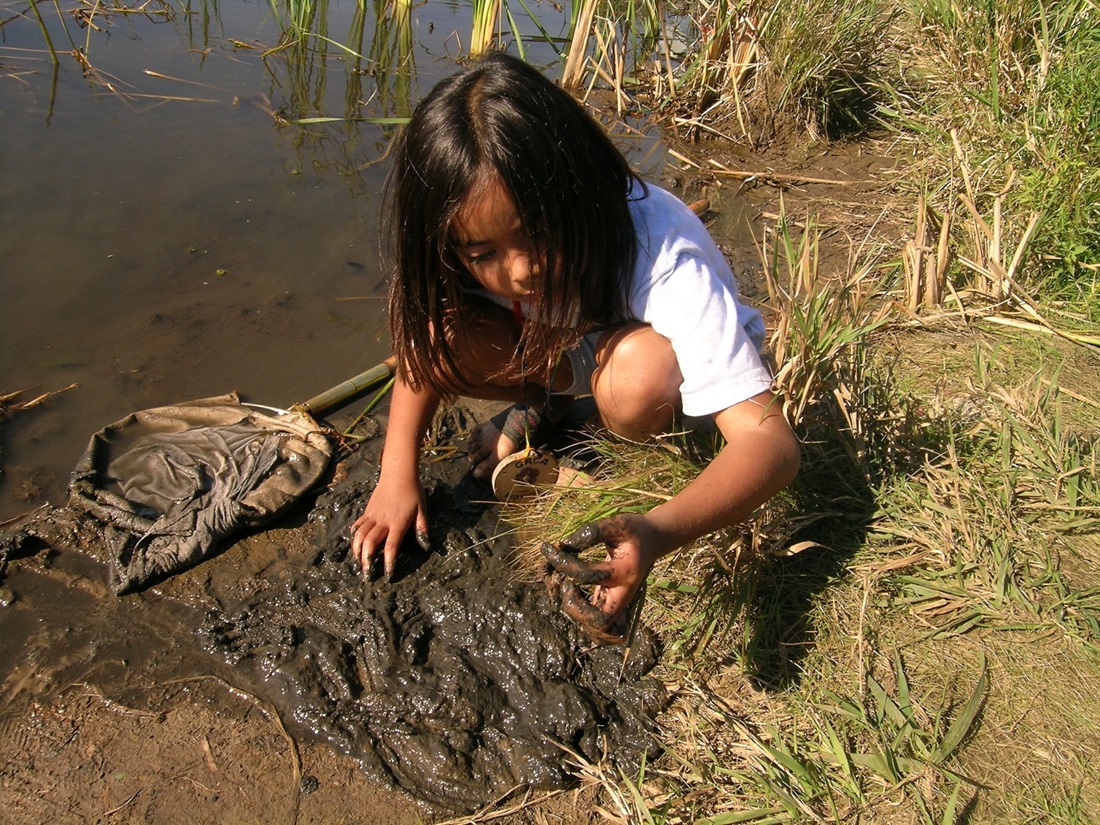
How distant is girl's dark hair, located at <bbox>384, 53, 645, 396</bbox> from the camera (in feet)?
5.42

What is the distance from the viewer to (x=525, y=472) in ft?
7.96

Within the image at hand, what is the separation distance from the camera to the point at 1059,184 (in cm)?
283

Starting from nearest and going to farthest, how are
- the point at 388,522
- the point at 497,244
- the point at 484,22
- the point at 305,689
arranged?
the point at 497,244 → the point at 305,689 → the point at 388,522 → the point at 484,22

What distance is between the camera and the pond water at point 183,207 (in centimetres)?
307

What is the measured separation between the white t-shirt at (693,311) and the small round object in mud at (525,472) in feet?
1.96

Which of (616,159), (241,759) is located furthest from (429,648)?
(616,159)

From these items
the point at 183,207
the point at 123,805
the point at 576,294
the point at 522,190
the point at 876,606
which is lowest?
the point at 123,805

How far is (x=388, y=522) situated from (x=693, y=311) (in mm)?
1005

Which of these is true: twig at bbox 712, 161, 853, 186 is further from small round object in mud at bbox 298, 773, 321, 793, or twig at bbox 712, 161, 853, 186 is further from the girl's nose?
small round object in mud at bbox 298, 773, 321, 793

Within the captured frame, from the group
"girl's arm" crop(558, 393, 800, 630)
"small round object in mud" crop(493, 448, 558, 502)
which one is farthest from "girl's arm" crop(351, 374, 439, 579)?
"girl's arm" crop(558, 393, 800, 630)

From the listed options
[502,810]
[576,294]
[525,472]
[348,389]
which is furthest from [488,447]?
[502,810]

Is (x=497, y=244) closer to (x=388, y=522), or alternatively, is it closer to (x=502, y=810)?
(x=388, y=522)

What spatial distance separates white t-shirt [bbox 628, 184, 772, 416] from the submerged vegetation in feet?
0.53

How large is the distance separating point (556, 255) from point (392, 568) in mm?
969
